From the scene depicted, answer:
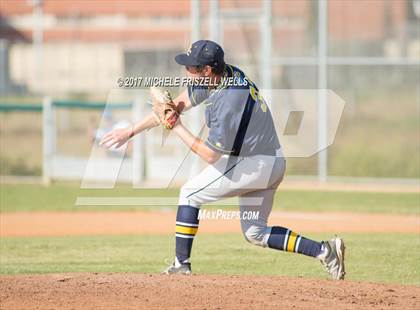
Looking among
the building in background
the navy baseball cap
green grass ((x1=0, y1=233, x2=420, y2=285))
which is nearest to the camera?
the navy baseball cap

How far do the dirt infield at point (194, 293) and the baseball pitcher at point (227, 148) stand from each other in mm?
360

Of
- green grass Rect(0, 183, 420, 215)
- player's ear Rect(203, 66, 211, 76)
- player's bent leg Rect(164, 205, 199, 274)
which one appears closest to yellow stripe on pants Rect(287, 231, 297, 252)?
player's bent leg Rect(164, 205, 199, 274)

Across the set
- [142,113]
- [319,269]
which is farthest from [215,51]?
[142,113]

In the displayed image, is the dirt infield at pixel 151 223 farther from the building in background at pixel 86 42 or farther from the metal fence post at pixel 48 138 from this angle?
the building in background at pixel 86 42

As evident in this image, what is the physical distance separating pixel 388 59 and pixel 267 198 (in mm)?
12332

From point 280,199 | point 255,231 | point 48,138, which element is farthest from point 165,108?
point 48,138

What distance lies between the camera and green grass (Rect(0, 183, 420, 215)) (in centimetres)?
1617

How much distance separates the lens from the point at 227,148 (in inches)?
297

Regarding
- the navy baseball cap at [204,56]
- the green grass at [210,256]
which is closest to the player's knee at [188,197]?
the navy baseball cap at [204,56]

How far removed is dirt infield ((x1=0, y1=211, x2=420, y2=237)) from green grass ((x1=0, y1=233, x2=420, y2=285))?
732mm

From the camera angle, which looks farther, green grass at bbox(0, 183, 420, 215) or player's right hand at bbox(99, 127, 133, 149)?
green grass at bbox(0, 183, 420, 215)

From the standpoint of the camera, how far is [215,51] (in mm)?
7637

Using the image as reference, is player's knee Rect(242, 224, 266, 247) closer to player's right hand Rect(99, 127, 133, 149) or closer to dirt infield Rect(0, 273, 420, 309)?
dirt infield Rect(0, 273, 420, 309)

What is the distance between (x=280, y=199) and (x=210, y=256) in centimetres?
659
